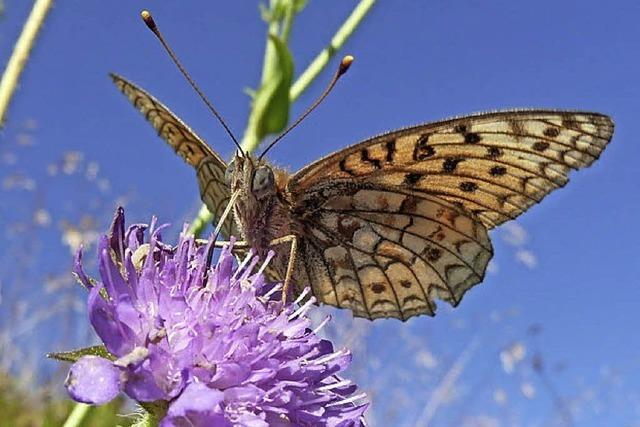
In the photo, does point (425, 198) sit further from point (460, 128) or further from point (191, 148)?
point (191, 148)

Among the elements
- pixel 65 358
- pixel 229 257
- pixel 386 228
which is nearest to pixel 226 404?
pixel 65 358

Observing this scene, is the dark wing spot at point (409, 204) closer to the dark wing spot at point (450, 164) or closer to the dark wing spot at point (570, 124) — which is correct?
the dark wing spot at point (450, 164)

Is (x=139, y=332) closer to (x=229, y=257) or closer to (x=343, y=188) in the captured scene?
(x=229, y=257)

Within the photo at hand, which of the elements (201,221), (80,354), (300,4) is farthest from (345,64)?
(80,354)

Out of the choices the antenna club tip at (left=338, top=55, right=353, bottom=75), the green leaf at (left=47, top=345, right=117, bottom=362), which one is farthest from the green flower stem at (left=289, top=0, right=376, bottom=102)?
the green leaf at (left=47, top=345, right=117, bottom=362)

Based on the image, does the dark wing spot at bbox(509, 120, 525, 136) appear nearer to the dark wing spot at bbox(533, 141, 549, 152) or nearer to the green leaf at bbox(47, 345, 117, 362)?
the dark wing spot at bbox(533, 141, 549, 152)

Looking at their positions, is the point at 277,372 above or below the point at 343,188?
below
